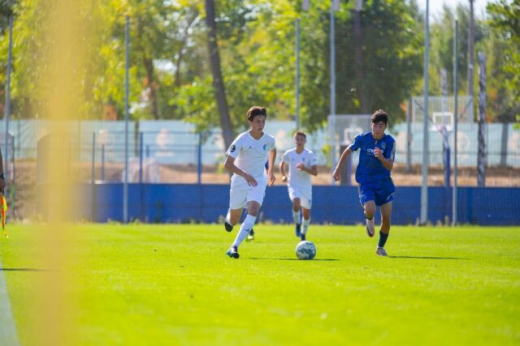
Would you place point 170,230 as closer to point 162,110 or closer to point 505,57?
point 505,57

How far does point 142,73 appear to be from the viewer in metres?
52.2

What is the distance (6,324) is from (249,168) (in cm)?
738

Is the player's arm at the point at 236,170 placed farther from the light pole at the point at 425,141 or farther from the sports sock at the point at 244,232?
the light pole at the point at 425,141

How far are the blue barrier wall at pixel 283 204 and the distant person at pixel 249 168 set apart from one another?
13.7m

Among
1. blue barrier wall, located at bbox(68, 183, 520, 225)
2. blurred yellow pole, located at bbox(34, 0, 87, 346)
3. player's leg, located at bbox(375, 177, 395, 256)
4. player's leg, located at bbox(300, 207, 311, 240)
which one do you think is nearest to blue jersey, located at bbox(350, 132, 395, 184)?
player's leg, located at bbox(375, 177, 395, 256)

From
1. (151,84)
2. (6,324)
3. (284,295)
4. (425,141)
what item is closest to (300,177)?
(284,295)

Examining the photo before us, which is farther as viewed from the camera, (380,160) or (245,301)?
(380,160)

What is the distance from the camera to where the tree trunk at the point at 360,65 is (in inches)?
1388

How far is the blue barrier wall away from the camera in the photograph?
1139 inches

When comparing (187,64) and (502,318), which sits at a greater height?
(187,64)

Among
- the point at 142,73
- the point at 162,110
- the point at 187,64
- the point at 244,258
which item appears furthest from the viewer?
the point at 162,110

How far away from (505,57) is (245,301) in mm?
25852

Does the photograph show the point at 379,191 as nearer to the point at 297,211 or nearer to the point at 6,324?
the point at 297,211

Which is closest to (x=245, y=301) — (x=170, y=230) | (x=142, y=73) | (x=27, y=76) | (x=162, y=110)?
(x=170, y=230)
